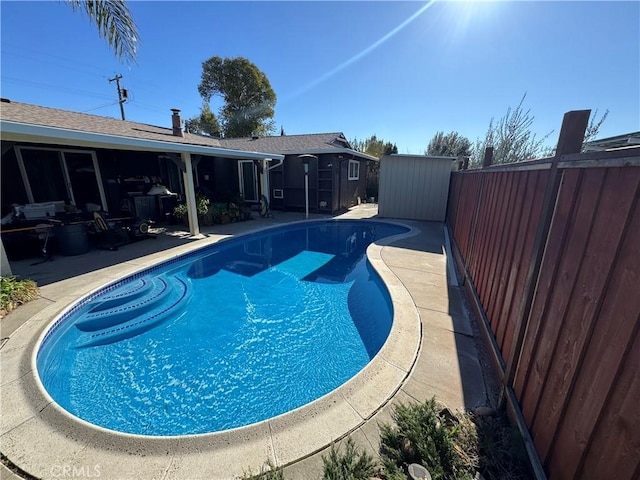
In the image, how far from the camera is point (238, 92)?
26.5 m

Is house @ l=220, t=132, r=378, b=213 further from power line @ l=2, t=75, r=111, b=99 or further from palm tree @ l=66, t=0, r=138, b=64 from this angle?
power line @ l=2, t=75, r=111, b=99

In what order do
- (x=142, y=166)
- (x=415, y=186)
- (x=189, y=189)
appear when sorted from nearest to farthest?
1. (x=189, y=189)
2. (x=142, y=166)
3. (x=415, y=186)

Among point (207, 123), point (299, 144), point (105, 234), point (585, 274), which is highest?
point (207, 123)

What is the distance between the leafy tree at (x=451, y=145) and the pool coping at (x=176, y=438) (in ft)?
70.9

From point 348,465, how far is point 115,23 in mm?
7784

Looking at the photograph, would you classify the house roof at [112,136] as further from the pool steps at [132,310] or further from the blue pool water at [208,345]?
the pool steps at [132,310]

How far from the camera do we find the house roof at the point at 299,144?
40.6 ft

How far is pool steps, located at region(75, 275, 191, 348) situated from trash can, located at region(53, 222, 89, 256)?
270 cm

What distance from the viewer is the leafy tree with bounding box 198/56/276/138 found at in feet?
84.9

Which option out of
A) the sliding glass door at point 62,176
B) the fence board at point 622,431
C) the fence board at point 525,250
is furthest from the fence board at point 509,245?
the sliding glass door at point 62,176

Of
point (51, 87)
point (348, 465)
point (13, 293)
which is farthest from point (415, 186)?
point (51, 87)

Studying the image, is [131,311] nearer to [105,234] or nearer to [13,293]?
[13,293]

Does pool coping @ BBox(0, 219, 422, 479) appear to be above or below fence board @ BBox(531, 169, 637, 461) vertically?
below

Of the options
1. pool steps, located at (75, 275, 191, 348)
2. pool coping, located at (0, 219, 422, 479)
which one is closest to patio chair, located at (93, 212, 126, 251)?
pool steps, located at (75, 275, 191, 348)
